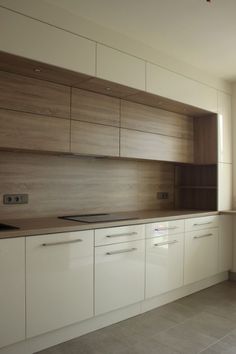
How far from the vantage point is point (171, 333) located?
2.56 m

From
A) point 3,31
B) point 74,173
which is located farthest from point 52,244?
point 3,31

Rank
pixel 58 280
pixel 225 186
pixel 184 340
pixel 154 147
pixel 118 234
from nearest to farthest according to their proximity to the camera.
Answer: pixel 58 280
pixel 184 340
pixel 118 234
pixel 154 147
pixel 225 186

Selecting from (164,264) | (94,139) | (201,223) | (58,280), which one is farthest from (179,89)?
(58,280)

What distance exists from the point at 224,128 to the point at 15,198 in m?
2.62

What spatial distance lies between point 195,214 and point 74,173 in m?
1.36

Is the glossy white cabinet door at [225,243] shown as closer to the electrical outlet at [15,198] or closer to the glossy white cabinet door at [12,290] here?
the electrical outlet at [15,198]

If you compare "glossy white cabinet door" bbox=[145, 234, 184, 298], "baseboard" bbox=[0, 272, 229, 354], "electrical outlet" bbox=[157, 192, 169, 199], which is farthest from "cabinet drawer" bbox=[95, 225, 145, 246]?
"electrical outlet" bbox=[157, 192, 169, 199]

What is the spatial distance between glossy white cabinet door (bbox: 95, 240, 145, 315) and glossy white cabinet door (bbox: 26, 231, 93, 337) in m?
0.09

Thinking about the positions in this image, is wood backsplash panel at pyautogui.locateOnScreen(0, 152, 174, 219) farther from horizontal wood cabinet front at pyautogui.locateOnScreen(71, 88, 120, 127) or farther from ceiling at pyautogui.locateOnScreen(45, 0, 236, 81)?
ceiling at pyautogui.locateOnScreen(45, 0, 236, 81)

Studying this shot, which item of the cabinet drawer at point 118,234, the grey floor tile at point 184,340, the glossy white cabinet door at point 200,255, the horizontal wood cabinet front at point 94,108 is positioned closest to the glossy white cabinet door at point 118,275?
the cabinet drawer at point 118,234

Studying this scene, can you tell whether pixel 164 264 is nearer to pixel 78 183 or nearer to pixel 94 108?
pixel 78 183

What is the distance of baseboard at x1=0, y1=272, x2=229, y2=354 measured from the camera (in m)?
2.19

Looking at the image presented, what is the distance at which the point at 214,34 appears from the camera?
282cm

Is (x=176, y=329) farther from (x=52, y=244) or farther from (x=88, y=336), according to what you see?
(x=52, y=244)
